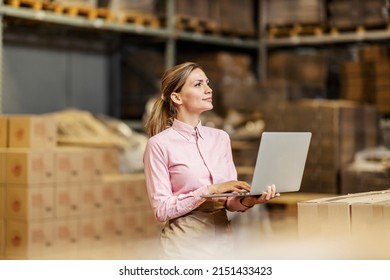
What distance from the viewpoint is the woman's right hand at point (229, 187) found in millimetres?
3061

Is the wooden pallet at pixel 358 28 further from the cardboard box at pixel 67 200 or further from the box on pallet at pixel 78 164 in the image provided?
the cardboard box at pixel 67 200

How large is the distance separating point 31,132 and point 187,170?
2.90 meters

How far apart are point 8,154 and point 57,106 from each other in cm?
247

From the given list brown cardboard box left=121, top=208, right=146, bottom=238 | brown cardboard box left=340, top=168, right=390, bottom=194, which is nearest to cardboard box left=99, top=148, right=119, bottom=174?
brown cardboard box left=121, top=208, right=146, bottom=238

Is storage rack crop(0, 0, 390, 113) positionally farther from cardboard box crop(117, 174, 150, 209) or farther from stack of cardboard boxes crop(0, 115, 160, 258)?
cardboard box crop(117, 174, 150, 209)

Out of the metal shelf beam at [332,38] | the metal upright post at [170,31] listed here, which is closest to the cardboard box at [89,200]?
the metal upright post at [170,31]

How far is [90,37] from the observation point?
8625mm

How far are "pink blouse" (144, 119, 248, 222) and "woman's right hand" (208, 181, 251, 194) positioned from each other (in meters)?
0.04

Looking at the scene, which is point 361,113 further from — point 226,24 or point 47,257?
point 47,257

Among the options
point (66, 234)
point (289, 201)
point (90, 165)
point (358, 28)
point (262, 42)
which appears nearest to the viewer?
point (66, 234)

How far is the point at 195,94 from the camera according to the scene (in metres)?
3.23

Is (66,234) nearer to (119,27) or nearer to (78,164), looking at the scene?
(78,164)

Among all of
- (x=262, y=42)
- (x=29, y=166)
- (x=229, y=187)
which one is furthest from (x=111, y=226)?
(x=262, y=42)
